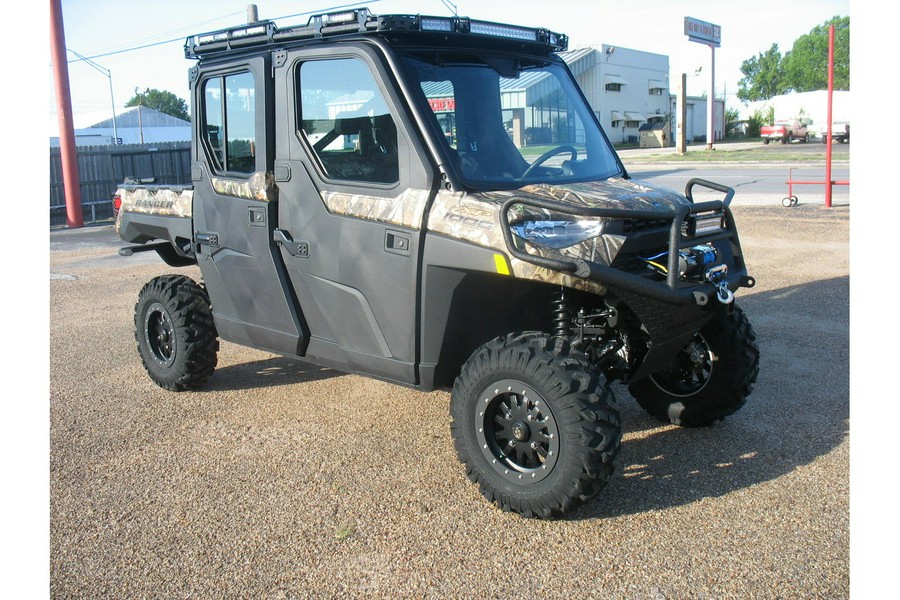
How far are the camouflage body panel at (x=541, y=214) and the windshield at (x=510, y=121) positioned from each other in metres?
0.19

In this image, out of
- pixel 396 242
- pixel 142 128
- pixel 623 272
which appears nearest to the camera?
pixel 623 272

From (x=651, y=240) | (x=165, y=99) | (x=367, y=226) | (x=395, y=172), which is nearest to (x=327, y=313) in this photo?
(x=367, y=226)

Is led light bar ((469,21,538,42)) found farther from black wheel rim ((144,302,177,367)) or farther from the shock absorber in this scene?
black wheel rim ((144,302,177,367))

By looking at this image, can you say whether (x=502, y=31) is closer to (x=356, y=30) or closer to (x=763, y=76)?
(x=356, y=30)

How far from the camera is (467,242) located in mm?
4102

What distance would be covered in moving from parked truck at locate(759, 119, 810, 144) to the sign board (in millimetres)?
6124

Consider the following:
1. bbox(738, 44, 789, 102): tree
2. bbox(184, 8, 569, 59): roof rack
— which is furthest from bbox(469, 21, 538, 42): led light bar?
bbox(738, 44, 789, 102): tree

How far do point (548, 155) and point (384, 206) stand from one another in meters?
1.08

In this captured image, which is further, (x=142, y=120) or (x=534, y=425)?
(x=142, y=120)

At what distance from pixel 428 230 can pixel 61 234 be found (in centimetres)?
1692

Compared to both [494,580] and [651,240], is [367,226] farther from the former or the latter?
[494,580]

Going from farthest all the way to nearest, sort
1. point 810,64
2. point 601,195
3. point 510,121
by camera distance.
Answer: point 810,64
point 510,121
point 601,195

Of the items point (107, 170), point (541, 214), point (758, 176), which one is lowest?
point (541, 214)

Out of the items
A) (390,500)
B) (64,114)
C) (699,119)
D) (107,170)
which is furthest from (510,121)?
(699,119)
